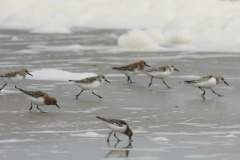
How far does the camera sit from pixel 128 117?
997 centimetres

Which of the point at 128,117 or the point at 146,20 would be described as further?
the point at 146,20

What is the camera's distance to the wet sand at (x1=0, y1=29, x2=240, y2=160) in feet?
23.7

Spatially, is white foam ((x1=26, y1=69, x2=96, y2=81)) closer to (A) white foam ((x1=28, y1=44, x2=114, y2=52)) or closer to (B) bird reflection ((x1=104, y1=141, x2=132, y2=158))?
(B) bird reflection ((x1=104, y1=141, x2=132, y2=158))

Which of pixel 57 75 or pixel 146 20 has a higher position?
pixel 146 20

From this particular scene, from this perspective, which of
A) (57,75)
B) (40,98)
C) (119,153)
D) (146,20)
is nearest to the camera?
(119,153)

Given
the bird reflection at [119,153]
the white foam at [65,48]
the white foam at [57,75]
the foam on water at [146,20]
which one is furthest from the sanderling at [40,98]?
the white foam at [65,48]

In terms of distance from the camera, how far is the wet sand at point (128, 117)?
723cm

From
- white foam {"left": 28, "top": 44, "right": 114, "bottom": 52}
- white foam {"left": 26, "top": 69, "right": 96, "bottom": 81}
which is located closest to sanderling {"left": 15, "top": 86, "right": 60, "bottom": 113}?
white foam {"left": 26, "top": 69, "right": 96, "bottom": 81}

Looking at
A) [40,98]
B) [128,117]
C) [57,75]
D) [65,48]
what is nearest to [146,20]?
[65,48]

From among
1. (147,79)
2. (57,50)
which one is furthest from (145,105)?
(57,50)

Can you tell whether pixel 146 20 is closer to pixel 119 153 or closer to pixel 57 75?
pixel 57 75

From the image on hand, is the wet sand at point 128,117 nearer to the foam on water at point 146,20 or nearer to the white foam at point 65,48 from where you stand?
the white foam at point 65,48

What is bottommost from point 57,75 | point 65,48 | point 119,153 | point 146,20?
point 119,153

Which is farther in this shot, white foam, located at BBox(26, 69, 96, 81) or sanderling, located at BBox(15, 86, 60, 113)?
white foam, located at BBox(26, 69, 96, 81)
